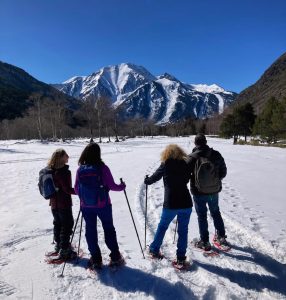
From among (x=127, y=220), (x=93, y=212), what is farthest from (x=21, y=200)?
(x=93, y=212)

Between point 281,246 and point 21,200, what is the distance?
9029 mm

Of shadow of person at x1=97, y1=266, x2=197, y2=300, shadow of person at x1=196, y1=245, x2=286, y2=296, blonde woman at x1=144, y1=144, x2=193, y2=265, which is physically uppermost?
blonde woman at x1=144, y1=144, x2=193, y2=265

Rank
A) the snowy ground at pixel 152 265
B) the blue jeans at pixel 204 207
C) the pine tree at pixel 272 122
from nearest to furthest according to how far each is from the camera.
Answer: the snowy ground at pixel 152 265 < the blue jeans at pixel 204 207 < the pine tree at pixel 272 122

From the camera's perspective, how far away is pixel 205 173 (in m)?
6.11

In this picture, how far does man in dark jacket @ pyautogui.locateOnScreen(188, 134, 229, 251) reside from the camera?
241 inches

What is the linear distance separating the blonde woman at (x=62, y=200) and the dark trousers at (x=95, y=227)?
0.55 m

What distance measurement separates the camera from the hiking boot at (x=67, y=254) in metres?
5.98

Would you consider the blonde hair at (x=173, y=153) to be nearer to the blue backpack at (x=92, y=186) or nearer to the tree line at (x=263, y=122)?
the blue backpack at (x=92, y=186)

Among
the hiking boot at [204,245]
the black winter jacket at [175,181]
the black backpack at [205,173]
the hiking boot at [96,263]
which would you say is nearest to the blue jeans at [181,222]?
the black winter jacket at [175,181]

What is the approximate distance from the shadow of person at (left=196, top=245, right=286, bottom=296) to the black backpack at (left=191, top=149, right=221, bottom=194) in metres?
1.36

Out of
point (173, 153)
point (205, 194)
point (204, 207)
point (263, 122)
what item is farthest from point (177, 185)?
point (263, 122)

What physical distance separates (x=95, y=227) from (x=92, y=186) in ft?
2.53

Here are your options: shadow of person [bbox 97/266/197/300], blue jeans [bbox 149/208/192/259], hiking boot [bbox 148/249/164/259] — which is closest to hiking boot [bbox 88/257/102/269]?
shadow of person [bbox 97/266/197/300]

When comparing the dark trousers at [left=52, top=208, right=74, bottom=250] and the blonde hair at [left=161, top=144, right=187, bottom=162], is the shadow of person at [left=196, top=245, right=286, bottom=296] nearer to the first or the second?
the blonde hair at [left=161, top=144, right=187, bottom=162]
